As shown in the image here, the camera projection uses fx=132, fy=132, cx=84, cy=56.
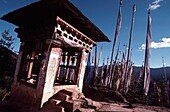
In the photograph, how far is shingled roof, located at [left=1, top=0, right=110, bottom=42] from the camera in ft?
16.4

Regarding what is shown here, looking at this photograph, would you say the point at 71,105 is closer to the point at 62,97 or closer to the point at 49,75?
the point at 62,97

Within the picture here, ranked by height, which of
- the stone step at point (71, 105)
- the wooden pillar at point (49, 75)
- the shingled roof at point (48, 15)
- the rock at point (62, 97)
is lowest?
the stone step at point (71, 105)

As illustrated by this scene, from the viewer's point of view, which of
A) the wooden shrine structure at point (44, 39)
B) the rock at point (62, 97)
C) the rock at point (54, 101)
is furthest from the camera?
the rock at point (62, 97)

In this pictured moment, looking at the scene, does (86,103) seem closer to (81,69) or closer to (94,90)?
(81,69)

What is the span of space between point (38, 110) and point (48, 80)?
124 centimetres

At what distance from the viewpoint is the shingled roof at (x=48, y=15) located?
4.99 metres

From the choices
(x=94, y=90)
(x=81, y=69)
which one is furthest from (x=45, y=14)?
(x=94, y=90)

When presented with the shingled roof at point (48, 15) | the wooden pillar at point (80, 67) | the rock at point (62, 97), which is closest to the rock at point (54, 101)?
the rock at point (62, 97)

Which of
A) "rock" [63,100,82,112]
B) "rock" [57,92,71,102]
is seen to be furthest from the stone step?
"rock" [57,92,71,102]

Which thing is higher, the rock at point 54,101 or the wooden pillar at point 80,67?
the wooden pillar at point 80,67

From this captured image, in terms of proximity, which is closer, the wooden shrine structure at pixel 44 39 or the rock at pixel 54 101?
the rock at pixel 54 101

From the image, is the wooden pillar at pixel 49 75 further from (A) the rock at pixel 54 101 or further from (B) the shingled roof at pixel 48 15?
(B) the shingled roof at pixel 48 15

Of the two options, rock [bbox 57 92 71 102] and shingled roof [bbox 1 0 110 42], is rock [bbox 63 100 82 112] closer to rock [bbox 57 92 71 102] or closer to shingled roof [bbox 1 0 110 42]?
rock [bbox 57 92 71 102]

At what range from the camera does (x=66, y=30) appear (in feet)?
20.8
